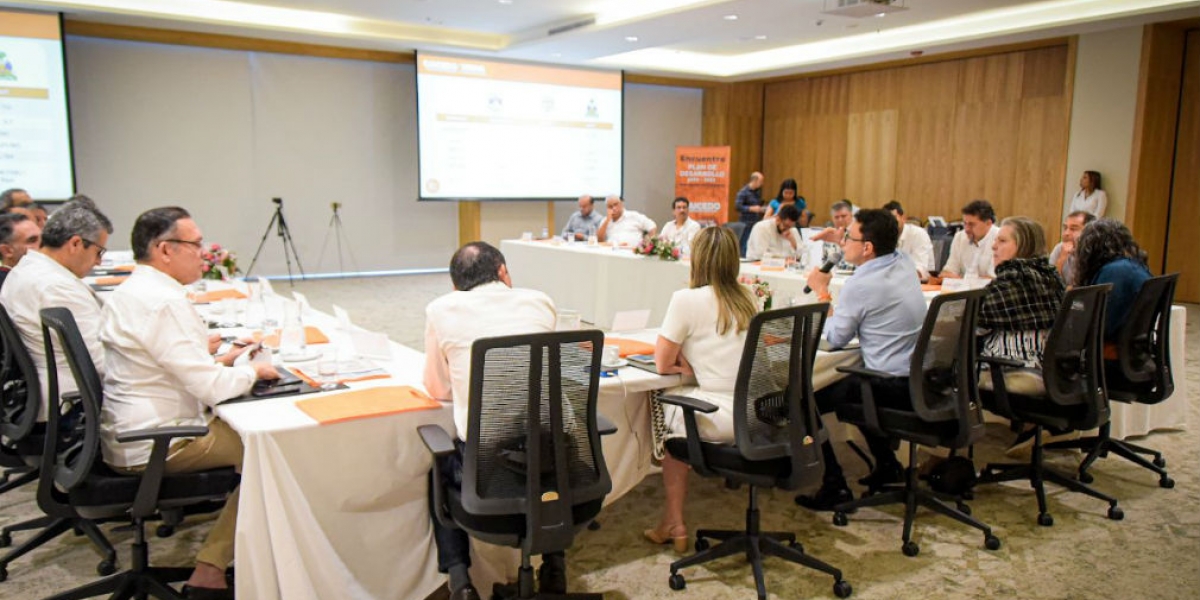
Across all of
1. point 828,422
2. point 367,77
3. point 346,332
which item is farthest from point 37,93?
point 828,422

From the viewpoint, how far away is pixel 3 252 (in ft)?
12.4

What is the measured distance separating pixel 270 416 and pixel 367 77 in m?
9.00

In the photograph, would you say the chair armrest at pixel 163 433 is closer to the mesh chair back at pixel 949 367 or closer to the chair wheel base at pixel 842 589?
the chair wheel base at pixel 842 589

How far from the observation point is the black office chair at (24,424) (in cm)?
271

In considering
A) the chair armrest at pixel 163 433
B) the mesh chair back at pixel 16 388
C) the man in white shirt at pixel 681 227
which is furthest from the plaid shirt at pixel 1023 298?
the man in white shirt at pixel 681 227

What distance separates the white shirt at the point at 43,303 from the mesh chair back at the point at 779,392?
216 centimetres

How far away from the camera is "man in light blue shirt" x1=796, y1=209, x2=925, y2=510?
3295 millimetres

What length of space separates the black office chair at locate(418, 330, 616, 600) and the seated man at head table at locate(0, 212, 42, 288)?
265 cm

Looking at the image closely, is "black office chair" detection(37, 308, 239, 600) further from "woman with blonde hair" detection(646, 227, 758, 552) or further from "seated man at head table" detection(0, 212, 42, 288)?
"seated man at head table" detection(0, 212, 42, 288)

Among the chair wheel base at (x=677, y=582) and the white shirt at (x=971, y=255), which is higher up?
the white shirt at (x=971, y=255)

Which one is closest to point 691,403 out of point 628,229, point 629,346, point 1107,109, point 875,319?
point 629,346

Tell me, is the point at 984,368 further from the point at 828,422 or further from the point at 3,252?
the point at 3,252

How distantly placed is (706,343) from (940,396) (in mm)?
974

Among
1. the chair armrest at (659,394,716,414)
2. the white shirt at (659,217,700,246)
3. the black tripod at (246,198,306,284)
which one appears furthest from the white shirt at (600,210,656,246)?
the chair armrest at (659,394,716,414)
